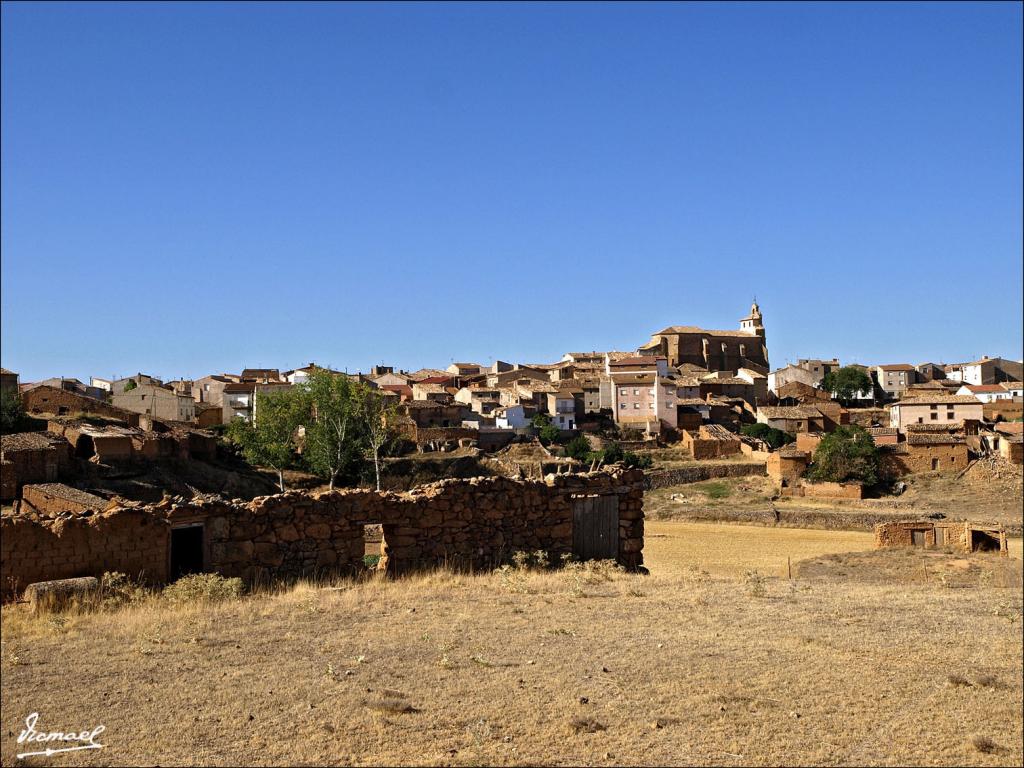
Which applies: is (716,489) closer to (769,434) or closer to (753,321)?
(769,434)

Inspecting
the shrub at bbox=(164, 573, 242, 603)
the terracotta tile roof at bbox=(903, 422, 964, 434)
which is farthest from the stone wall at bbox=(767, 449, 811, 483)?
the shrub at bbox=(164, 573, 242, 603)

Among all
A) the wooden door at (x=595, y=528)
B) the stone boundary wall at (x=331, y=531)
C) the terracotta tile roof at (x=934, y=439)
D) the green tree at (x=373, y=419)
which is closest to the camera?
the stone boundary wall at (x=331, y=531)

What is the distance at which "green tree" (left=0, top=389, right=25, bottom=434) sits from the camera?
139 ft

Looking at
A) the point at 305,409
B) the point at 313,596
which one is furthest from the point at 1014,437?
the point at 313,596

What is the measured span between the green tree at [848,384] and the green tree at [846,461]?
33.8 meters

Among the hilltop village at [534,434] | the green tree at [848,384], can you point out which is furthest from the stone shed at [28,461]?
the green tree at [848,384]

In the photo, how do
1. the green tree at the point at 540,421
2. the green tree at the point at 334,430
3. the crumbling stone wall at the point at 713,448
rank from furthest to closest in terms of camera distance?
1. the green tree at the point at 540,421
2. the crumbling stone wall at the point at 713,448
3. the green tree at the point at 334,430

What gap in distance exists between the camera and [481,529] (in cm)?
1419

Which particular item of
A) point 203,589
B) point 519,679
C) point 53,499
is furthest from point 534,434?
point 519,679

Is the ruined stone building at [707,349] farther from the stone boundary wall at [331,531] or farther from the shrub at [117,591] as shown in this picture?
the shrub at [117,591]

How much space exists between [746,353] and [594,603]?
99.1 meters

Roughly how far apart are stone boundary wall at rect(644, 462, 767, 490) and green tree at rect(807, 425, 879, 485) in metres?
4.03

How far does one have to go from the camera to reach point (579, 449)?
53.4 m

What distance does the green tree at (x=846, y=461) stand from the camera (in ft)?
145
